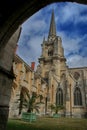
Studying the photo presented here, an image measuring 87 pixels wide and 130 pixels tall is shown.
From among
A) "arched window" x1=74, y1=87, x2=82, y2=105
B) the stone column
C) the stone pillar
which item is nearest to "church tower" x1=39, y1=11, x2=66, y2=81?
"arched window" x1=74, y1=87, x2=82, y2=105

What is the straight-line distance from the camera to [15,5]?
3.35 metres

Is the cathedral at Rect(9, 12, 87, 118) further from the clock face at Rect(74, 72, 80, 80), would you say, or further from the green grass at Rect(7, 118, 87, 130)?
the green grass at Rect(7, 118, 87, 130)

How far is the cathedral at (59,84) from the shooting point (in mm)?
36312

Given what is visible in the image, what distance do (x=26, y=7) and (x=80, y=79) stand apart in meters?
40.5

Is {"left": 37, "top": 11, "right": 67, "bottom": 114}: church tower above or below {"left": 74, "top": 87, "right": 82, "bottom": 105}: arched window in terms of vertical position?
above

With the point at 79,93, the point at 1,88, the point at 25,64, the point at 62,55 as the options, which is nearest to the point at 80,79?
the point at 79,93

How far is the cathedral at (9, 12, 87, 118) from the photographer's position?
36312 mm

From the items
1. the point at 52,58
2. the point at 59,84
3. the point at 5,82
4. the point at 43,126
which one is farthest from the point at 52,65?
the point at 5,82

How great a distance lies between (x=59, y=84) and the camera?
137 ft

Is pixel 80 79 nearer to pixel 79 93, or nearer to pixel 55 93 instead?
pixel 79 93

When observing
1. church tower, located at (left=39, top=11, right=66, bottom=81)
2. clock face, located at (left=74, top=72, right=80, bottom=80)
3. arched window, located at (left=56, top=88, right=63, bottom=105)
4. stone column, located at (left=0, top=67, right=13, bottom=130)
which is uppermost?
church tower, located at (left=39, top=11, right=66, bottom=81)

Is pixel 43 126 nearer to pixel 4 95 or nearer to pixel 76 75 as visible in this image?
pixel 4 95

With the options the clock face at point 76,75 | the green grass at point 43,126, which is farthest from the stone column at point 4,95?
the clock face at point 76,75

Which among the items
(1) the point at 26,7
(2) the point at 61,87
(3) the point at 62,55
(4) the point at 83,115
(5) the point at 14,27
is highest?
(3) the point at 62,55
